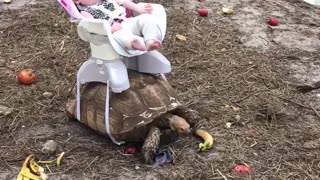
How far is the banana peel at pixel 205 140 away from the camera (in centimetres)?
293

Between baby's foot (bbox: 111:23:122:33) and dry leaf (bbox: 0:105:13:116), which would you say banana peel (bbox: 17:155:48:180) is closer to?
dry leaf (bbox: 0:105:13:116)

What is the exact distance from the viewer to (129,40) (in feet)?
8.84

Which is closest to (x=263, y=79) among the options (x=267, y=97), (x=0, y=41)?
(x=267, y=97)

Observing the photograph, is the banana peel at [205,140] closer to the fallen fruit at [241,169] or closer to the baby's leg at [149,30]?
the fallen fruit at [241,169]

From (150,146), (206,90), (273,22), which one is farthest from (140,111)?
(273,22)

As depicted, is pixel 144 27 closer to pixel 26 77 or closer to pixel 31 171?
pixel 31 171

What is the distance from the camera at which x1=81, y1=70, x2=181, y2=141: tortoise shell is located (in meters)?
2.81

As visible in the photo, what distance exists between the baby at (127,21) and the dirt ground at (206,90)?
1.90ft

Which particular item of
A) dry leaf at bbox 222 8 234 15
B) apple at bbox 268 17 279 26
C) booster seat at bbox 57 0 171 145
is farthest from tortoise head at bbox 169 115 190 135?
dry leaf at bbox 222 8 234 15

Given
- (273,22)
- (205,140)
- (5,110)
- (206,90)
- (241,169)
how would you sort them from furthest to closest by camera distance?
1. (273,22)
2. (206,90)
3. (5,110)
4. (205,140)
5. (241,169)

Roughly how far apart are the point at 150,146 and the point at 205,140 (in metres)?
0.34

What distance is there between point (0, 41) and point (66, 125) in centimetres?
148

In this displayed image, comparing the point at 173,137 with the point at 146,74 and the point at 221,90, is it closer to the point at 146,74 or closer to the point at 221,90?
the point at 146,74

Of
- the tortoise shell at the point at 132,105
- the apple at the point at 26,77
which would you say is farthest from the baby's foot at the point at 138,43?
the apple at the point at 26,77
